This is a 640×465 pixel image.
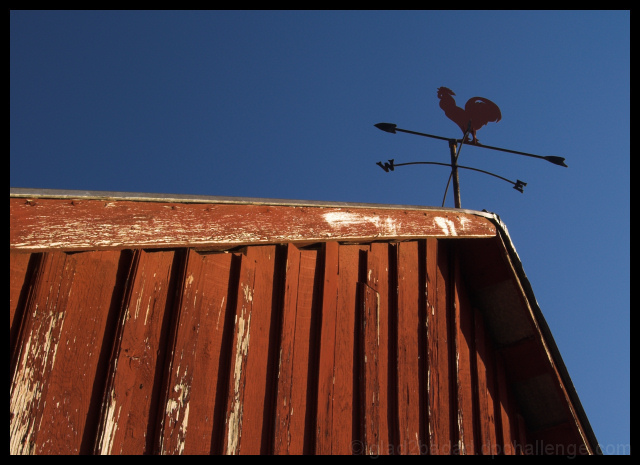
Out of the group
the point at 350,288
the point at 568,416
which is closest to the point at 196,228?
the point at 350,288

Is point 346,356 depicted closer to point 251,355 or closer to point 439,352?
point 251,355

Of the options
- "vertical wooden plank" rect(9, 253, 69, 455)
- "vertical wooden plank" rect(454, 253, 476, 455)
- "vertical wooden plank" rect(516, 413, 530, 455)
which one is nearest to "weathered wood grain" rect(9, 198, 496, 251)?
"vertical wooden plank" rect(9, 253, 69, 455)

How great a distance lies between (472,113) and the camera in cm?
449

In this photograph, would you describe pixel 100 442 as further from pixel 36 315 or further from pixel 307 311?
pixel 307 311

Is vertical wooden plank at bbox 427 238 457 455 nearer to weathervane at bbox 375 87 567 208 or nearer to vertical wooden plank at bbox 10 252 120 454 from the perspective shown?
weathervane at bbox 375 87 567 208

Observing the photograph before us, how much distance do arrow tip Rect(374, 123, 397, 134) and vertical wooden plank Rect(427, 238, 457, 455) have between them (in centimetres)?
109

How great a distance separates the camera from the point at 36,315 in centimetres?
183

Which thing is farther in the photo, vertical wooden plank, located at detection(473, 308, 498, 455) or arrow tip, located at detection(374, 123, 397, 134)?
arrow tip, located at detection(374, 123, 397, 134)

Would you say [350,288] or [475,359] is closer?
[350,288]

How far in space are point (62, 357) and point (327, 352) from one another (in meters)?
1.17

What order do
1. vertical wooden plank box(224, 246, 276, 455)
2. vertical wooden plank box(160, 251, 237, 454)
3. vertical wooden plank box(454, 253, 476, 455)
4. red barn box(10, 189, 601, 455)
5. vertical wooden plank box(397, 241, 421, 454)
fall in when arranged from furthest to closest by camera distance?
vertical wooden plank box(454, 253, 476, 455) < vertical wooden plank box(397, 241, 421, 454) < vertical wooden plank box(224, 246, 276, 455) < vertical wooden plank box(160, 251, 237, 454) < red barn box(10, 189, 601, 455)

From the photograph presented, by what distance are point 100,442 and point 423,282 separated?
2.00 m

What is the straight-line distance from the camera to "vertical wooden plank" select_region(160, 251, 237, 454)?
2057 mm
